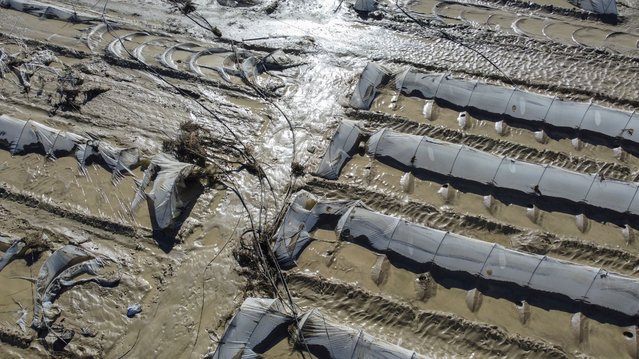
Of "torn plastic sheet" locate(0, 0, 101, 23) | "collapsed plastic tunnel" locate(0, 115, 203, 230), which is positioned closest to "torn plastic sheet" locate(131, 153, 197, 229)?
"collapsed plastic tunnel" locate(0, 115, 203, 230)

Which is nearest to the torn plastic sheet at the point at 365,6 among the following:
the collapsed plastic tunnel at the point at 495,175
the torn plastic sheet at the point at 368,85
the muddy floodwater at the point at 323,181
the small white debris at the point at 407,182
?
the muddy floodwater at the point at 323,181

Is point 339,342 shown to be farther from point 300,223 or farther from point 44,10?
point 44,10

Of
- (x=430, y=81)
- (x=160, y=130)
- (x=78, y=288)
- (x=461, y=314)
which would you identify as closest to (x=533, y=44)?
(x=430, y=81)

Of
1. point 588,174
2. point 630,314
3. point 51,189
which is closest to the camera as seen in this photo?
point 630,314

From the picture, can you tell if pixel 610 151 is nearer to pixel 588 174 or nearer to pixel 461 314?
pixel 588 174

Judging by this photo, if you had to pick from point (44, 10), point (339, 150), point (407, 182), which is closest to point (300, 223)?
point (339, 150)

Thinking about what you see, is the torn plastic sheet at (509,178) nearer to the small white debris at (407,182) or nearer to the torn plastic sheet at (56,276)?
the small white debris at (407,182)
